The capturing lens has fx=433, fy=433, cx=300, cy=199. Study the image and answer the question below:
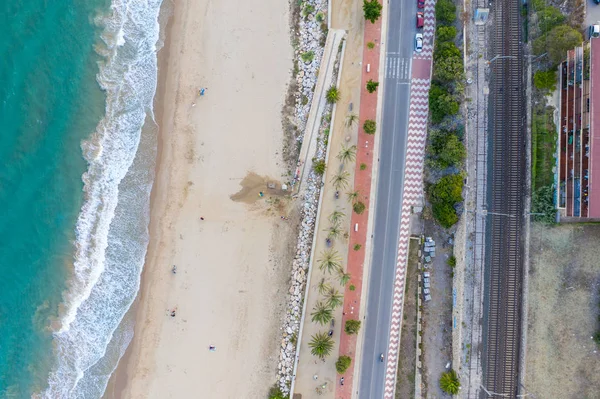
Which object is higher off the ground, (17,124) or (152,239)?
(17,124)

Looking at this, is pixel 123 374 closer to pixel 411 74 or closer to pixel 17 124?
pixel 17 124

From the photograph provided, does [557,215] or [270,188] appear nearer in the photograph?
[557,215]

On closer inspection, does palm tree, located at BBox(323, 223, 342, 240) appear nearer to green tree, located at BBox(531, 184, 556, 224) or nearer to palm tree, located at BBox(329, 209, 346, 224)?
palm tree, located at BBox(329, 209, 346, 224)

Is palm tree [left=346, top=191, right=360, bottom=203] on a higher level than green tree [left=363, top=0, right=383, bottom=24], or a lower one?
lower

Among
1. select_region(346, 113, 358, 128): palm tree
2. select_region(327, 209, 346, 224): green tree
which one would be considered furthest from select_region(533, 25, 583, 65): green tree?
select_region(327, 209, 346, 224): green tree

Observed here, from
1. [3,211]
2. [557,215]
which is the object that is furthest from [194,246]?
[557,215]

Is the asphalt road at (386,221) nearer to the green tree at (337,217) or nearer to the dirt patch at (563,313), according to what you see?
the green tree at (337,217)
